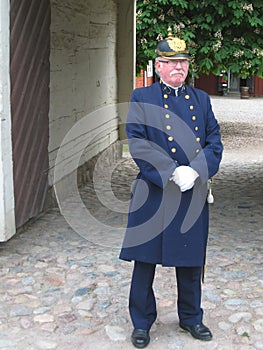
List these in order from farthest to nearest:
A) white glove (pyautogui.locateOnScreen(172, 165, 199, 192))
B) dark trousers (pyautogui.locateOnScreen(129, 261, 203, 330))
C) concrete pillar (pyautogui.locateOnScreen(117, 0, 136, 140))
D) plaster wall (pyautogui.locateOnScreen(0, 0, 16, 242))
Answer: concrete pillar (pyautogui.locateOnScreen(117, 0, 136, 140)), plaster wall (pyautogui.locateOnScreen(0, 0, 16, 242)), dark trousers (pyautogui.locateOnScreen(129, 261, 203, 330)), white glove (pyautogui.locateOnScreen(172, 165, 199, 192))

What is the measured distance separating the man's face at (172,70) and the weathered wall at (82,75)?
11.3 feet

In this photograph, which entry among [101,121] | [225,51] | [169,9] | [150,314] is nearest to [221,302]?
[150,314]

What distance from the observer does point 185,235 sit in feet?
11.2

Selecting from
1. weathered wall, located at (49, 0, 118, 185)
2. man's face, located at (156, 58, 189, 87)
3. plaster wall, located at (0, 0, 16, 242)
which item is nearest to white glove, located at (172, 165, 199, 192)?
man's face, located at (156, 58, 189, 87)

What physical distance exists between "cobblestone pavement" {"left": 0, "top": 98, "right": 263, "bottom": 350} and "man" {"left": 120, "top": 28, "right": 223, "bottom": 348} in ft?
1.84

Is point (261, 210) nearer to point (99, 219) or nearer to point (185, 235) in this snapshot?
point (99, 219)

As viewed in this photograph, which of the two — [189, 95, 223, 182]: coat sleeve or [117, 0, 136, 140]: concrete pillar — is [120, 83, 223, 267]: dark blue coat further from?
[117, 0, 136, 140]: concrete pillar

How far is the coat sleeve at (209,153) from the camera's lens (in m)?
3.33

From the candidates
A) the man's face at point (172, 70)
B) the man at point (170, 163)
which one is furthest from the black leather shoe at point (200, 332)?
the man's face at point (172, 70)

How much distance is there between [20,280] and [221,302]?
1.47 meters

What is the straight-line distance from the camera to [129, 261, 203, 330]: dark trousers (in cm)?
353

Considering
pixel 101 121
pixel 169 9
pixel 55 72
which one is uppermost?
pixel 169 9

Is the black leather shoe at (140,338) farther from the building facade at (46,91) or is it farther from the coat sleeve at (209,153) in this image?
the building facade at (46,91)

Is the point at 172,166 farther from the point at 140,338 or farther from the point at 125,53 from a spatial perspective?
the point at 125,53
